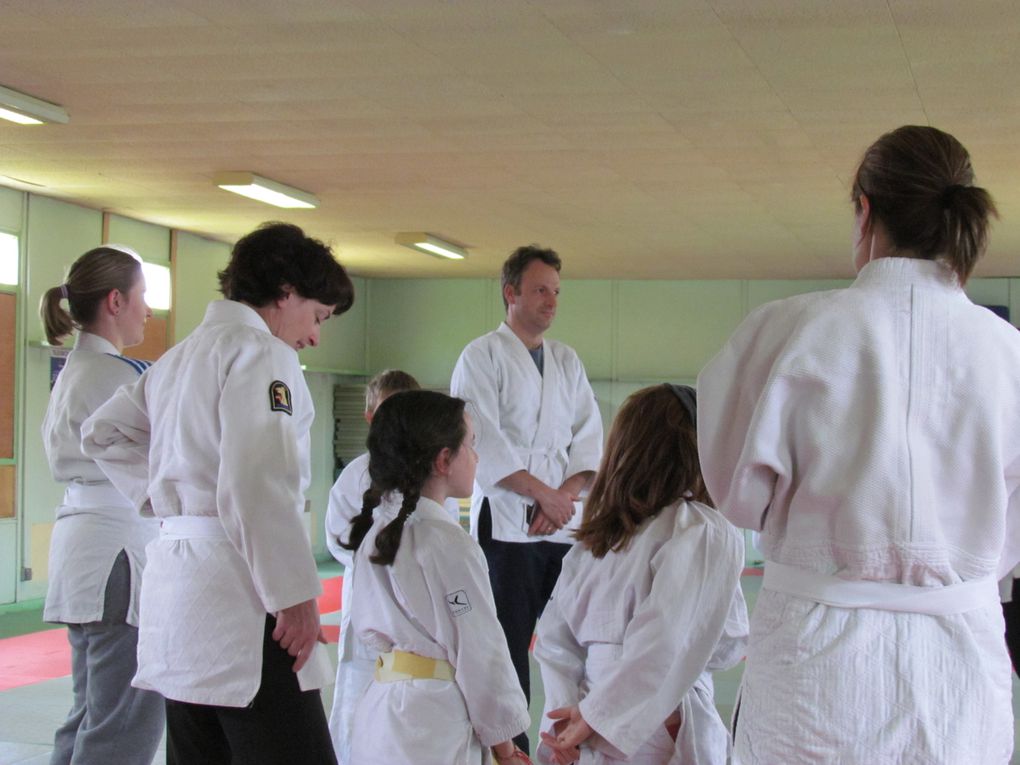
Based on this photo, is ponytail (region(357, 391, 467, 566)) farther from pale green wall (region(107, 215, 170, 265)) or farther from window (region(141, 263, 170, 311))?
window (region(141, 263, 170, 311))

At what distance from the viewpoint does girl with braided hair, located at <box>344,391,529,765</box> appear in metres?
2.24

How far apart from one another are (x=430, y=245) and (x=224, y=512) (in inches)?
291

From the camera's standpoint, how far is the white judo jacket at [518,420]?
362 centimetres

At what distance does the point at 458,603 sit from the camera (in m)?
2.26

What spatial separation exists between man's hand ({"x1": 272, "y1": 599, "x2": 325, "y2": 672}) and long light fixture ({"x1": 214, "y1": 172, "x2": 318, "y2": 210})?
5056mm

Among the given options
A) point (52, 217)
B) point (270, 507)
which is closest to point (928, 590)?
point (270, 507)

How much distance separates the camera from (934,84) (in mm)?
4602

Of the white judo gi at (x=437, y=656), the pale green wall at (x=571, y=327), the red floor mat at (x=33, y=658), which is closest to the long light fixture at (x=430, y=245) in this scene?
the pale green wall at (x=571, y=327)

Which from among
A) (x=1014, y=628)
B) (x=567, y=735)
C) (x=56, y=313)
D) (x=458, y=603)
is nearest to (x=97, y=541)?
(x=56, y=313)

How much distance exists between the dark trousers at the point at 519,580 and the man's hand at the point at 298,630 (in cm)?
147

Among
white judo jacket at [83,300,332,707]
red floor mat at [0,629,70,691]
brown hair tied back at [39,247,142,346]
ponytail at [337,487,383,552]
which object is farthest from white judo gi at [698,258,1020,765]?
red floor mat at [0,629,70,691]

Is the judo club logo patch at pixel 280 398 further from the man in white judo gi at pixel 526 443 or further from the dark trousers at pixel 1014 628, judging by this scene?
the dark trousers at pixel 1014 628

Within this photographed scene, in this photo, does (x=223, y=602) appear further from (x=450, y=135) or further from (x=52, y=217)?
(x=52, y=217)

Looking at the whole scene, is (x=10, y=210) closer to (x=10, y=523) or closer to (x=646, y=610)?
(x=10, y=523)
